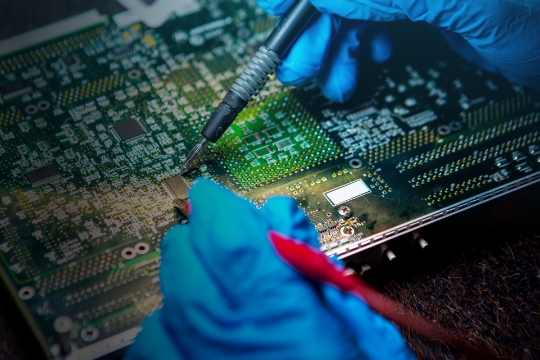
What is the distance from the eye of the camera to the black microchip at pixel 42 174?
2146mm

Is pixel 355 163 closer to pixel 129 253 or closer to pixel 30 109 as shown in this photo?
pixel 129 253

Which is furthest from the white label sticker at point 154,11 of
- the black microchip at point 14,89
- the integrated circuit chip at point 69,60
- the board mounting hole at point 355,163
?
the board mounting hole at point 355,163

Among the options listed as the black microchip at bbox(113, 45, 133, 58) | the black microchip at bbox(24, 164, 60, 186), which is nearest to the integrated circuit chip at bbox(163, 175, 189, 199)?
the black microchip at bbox(24, 164, 60, 186)

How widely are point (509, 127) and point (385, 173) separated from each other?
1.77 feet

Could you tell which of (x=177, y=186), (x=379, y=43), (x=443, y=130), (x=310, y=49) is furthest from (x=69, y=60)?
(x=443, y=130)

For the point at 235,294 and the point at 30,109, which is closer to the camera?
the point at 235,294

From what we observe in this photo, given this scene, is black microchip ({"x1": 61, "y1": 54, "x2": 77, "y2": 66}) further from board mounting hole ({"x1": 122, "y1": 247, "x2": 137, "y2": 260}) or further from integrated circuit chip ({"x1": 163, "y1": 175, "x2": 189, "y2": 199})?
board mounting hole ({"x1": 122, "y1": 247, "x2": 137, "y2": 260})

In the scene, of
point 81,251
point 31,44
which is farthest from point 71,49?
point 81,251

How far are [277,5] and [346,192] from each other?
686mm

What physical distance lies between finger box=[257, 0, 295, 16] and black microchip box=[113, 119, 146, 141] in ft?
2.06

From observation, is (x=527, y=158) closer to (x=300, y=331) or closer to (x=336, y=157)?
(x=336, y=157)

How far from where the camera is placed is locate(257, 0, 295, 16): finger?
2205mm

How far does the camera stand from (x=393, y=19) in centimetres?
228

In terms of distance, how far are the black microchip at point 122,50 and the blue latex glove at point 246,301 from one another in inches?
55.2
